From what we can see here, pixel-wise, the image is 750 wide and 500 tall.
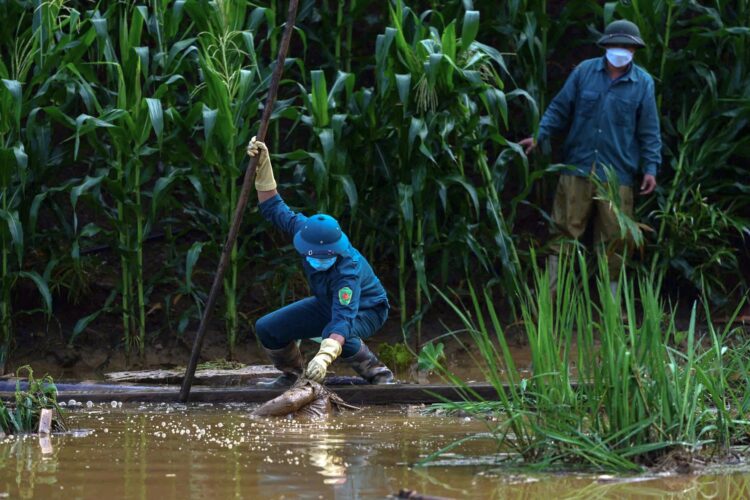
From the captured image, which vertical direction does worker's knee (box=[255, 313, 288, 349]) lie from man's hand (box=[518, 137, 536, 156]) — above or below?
below

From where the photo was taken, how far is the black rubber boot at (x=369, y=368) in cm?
680

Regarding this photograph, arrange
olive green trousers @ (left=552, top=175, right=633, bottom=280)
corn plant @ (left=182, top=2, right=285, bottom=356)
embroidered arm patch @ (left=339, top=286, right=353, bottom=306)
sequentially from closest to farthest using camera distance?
embroidered arm patch @ (left=339, top=286, right=353, bottom=306)
corn plant @ (left=182, top=2, right=285, bottom=356)
olive green trousers @ (left=552, top=175, right=633, bottom=280)

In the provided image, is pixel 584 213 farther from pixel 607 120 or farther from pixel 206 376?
pixel 206 376

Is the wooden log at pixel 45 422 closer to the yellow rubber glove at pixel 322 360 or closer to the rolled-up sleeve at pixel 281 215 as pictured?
the yellow rubber glove at pixel 322 360

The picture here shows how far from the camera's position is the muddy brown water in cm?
393

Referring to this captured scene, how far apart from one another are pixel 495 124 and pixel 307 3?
1663 millimetres

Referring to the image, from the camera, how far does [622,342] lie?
416 cm

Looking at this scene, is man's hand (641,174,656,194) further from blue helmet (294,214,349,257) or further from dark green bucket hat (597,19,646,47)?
blue helmet (294,214,349,257)

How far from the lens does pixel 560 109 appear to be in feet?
26.9

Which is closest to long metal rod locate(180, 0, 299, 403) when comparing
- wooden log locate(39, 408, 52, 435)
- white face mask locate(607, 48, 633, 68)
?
wooden log locate(39, 408, 52, 435)

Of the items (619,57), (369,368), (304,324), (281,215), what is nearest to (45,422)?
(304,324)

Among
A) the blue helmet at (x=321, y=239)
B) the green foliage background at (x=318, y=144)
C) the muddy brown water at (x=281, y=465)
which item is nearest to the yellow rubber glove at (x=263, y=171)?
the blue helmet at (x=321, y=239)

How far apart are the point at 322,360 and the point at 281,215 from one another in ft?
3.28

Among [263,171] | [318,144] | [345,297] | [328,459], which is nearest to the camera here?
[328,459]
